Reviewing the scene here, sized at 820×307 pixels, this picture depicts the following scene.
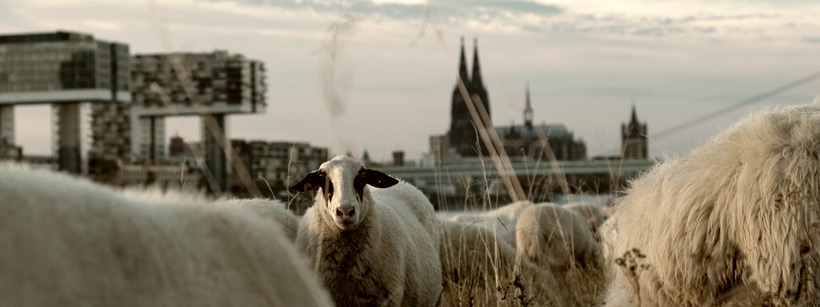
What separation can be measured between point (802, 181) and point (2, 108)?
495 ft

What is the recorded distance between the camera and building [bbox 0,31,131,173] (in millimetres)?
131000

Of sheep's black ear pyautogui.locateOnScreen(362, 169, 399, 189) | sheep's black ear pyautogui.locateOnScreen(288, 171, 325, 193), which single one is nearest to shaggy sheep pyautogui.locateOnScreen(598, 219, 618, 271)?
sheep's black ear pyautogui.locateOnScreen(362, 169, 399, 189)

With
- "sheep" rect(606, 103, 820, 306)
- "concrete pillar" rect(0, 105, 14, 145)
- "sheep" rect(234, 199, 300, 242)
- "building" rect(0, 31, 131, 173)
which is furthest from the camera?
"building" rect(0, 31, 131, 173)

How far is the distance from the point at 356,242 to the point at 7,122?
142m

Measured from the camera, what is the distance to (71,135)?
121 metres

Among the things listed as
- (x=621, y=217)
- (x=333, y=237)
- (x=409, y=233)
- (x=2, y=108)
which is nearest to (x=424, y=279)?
(x=409, y=233)

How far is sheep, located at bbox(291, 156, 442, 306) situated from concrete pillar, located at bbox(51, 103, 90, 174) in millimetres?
110246

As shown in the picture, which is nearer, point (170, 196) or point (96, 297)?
point (96, 297)

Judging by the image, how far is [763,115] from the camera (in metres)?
3.12

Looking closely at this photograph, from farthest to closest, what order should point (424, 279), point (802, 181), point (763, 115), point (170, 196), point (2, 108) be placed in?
1. point (2, 108)
2. point (424, 279)
3. point (763, 115)
4. point (802, 181)
5. point (170, 196)

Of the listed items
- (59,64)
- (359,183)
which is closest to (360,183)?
(359,183)

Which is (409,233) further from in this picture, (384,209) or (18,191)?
(18,191)

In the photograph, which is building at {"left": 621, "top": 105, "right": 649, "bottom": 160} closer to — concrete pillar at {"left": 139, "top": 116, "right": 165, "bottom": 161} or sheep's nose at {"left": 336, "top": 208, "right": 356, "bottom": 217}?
sheep's nose at {"left": 336, "top": 208, "right": 356, "bottom": 217}

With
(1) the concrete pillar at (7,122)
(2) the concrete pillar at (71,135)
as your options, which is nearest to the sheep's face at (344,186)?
(2) the concrete pillar at (71,135)
